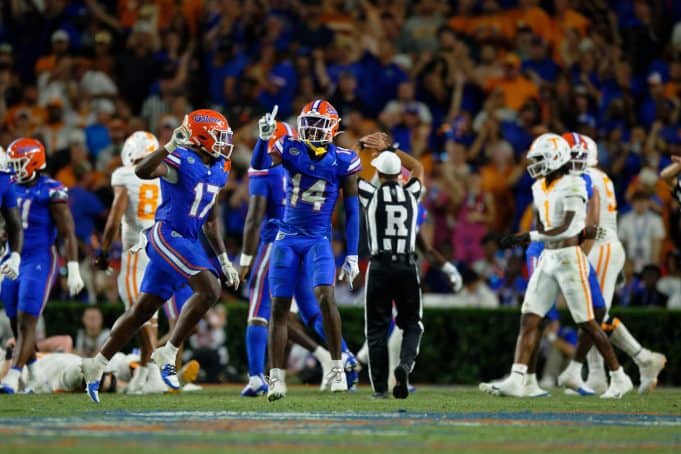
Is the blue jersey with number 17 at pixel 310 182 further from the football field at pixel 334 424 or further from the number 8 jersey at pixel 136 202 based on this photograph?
the number 8 jersey at pixel 136 202

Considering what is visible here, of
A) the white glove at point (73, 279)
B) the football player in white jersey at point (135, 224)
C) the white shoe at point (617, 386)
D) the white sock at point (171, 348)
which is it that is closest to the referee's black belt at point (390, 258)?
the white sock at point (171, 348)

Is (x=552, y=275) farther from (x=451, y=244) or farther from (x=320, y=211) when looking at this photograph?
(x=451, y=244)

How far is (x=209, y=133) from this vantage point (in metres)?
11.2

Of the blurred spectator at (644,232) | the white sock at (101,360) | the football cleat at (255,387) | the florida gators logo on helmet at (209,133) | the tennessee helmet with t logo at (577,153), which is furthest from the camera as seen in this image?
the blurred spectator at (644,232)

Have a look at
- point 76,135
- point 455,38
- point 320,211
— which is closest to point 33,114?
point 76,135

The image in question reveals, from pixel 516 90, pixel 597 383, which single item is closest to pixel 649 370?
pixel 597 383

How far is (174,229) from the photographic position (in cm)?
1104

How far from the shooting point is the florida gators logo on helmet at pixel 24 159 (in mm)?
13102

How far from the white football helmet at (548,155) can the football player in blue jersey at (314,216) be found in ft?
5.80

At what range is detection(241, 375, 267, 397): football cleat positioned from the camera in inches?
486

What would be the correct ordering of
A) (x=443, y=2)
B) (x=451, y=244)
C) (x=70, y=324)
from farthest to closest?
(x=443, y=2) → (x=451, y=244) → (x=70, y=324)

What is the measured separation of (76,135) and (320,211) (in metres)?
8.50

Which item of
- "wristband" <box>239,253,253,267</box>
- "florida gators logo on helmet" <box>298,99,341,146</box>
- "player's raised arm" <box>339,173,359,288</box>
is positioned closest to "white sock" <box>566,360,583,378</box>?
"player's raised arm" <box>339,173,359,288</box>

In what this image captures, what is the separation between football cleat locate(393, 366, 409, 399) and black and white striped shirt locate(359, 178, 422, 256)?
3.58 ft
